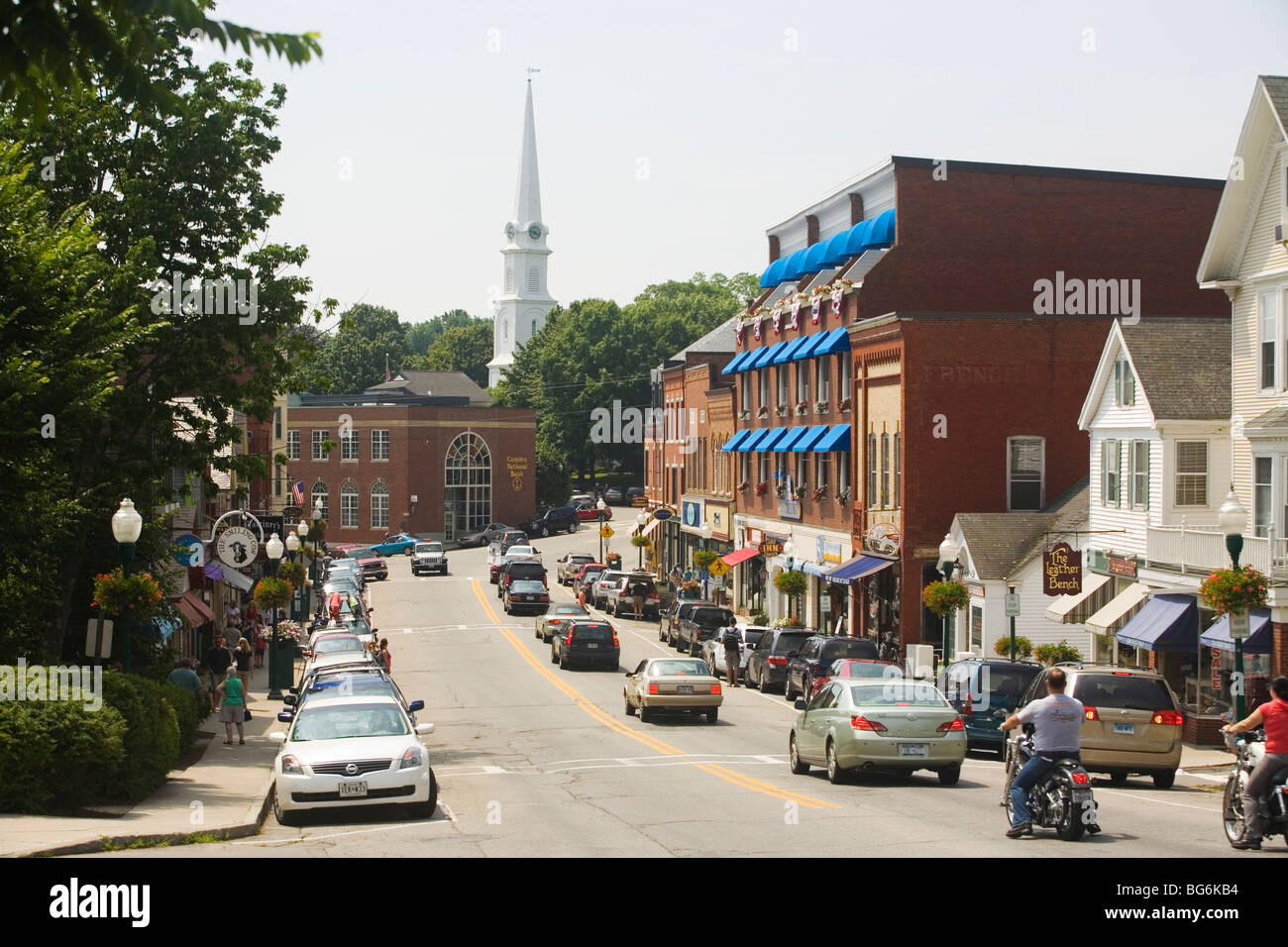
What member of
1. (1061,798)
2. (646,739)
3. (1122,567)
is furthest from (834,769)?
(1122,567)

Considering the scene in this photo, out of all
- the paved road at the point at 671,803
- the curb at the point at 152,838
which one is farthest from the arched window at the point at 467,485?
the curb at the point at 152,838

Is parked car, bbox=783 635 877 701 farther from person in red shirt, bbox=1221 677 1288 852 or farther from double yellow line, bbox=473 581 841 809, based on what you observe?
person in red shirt, bbox=1221 677 1288 852

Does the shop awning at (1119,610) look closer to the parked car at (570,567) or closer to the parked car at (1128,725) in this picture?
the parked car at (1128,725)

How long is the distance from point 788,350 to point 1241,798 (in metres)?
43.3

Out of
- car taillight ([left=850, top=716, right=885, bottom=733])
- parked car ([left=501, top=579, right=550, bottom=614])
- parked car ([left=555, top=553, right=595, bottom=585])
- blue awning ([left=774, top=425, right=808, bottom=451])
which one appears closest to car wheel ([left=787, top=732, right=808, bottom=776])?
car taillight ([left=850, top=716, right=885, bottom=733])

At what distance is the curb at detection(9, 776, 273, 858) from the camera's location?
1353cm

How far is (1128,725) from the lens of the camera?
68.7ft

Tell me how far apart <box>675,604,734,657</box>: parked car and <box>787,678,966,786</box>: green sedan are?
26534 mm

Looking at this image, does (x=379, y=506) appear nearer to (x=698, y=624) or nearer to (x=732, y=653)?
(x=698, y=624)

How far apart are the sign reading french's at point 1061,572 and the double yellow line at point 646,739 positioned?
10.1 m

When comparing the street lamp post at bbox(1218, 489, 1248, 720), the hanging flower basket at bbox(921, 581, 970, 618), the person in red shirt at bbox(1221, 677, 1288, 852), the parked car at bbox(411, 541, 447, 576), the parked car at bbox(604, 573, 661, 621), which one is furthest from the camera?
the parked car at bbox(411, 541, 447, 576)

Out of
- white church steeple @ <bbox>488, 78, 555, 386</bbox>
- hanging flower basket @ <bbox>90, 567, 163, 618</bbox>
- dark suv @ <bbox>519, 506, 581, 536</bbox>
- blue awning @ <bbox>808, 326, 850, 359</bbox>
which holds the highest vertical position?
white church steeple @ <bbox>488, 78, 555, 386</bbox>

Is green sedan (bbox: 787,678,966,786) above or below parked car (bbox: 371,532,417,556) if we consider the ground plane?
below

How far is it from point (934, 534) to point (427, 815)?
29.2 m
